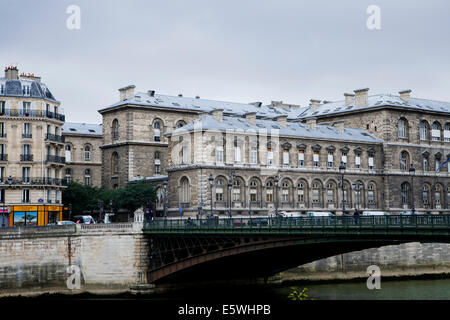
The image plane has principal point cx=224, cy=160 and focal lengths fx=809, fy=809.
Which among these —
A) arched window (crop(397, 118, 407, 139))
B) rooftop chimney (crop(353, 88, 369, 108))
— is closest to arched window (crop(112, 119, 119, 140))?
rooftop chimney (crop(353, 88, 369, 108))

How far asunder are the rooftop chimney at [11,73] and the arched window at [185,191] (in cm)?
1995

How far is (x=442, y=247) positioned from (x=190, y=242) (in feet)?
111

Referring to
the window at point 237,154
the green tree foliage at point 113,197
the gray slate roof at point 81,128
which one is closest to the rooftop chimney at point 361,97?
the window at point 237,154

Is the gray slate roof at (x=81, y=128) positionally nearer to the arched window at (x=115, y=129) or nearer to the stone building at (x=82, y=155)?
the stone building at (x=82, y=155)

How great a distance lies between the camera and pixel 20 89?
263 ft

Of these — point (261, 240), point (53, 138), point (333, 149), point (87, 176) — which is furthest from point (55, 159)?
point (87, 176)

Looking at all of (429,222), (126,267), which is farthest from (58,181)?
(429,222)

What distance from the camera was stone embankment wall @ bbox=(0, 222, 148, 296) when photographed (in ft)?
205

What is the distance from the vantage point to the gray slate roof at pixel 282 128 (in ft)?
277

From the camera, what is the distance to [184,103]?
104500 millimetres

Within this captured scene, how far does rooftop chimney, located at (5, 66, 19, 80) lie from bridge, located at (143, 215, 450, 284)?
26.5 meters

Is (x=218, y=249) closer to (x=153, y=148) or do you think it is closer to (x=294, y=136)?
(x=294, y=136)

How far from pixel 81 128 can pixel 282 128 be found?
140ft
